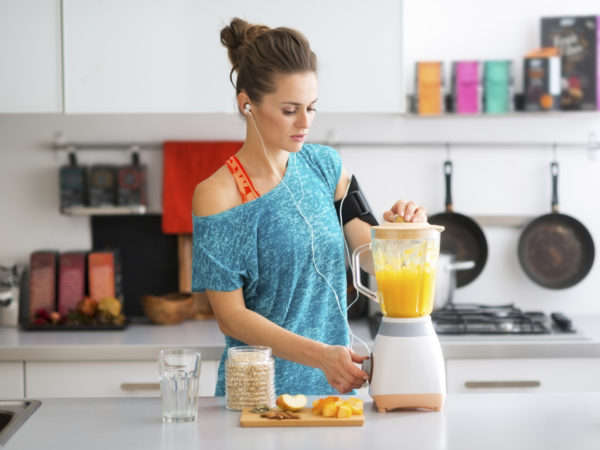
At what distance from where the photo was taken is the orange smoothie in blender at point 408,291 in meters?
1.43

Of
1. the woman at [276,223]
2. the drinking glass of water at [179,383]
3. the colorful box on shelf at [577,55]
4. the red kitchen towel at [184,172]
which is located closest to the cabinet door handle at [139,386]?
the red kitchen towel at [184,172]

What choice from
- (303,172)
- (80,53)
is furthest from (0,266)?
(303,172)

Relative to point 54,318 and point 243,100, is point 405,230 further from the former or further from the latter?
point 54,318

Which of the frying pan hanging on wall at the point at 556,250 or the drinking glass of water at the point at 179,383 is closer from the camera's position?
the drinking glass of water at the point at 179,383

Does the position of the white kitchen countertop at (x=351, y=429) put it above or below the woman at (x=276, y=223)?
below

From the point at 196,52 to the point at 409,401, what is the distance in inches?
64.2

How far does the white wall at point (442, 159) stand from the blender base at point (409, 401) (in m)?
1.60

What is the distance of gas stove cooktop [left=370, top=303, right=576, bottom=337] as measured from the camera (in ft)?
8.30

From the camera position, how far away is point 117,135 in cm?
302

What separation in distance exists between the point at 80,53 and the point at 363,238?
1.38 metres

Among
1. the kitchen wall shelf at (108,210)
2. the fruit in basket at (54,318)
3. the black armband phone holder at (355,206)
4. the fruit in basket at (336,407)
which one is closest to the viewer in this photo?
the fruit in basket at (336,407)

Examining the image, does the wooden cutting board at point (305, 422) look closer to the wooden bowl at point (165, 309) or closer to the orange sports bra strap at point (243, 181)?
the orange sports bra strap at point (243, 181)

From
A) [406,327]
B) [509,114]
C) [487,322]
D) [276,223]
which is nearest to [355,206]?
[276,223]

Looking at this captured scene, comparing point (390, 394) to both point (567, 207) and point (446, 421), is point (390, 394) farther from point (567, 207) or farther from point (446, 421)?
point (567, 207)
